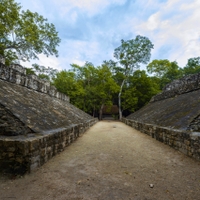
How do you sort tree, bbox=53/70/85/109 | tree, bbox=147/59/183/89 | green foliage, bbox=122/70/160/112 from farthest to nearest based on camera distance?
tree, bbox=147/59/183/89, green foliage, bbox=122/70/160/112, tree, bbox=53/70/85/109

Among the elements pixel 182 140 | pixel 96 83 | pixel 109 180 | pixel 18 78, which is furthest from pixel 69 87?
pixel 109 180

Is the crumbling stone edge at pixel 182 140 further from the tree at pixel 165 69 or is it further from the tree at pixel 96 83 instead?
the tree at pixel 165 69

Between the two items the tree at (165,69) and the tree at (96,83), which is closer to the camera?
the tree at (96,83)

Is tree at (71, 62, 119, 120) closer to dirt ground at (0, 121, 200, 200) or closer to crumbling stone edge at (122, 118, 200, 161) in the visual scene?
crumbling stone edge at (122, 118, 200, 161)

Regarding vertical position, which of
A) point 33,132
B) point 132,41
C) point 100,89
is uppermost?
point 132,41

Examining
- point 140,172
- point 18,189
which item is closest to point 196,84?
point 140,172

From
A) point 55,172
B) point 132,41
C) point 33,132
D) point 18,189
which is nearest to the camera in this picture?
point 18,189

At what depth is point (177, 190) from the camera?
2242 mm

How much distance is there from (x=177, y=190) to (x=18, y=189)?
274cm

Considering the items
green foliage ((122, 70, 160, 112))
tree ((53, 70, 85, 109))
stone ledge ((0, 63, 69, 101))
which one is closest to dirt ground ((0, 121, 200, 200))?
stone ledge ((0, 63, 69, 101))

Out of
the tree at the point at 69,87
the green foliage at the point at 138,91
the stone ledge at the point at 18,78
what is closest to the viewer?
the stone ledge at the point at 18,78

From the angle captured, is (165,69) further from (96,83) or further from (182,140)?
(182,140)

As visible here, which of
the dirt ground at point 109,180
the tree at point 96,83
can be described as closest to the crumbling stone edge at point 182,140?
the dirt ground at point 109,180

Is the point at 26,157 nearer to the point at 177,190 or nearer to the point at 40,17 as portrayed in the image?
the point at 177,190
